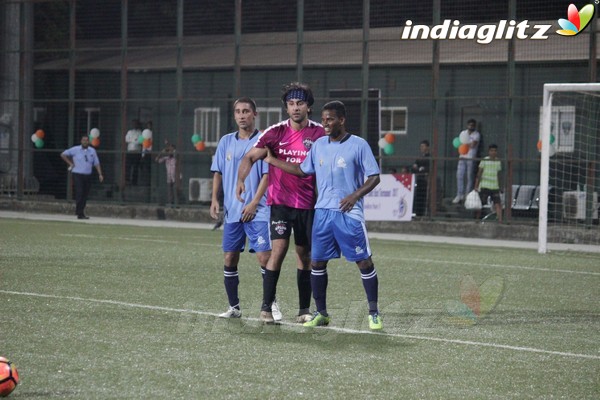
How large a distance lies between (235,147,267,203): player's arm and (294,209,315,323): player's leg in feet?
1.66

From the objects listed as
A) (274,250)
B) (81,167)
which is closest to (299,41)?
(81,167)

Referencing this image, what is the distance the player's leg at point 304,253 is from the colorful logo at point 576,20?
13.7m

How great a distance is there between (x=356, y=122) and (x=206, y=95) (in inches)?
222

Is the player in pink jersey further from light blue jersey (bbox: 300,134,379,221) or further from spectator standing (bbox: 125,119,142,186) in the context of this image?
spectator standing (bbox: 125,119,142,186)

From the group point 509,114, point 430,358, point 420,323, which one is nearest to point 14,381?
point 430,358

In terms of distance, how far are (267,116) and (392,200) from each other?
5195 mm

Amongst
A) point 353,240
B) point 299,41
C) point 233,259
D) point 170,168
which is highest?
point 299,41

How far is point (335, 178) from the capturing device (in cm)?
897

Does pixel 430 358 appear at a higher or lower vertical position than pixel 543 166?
lower

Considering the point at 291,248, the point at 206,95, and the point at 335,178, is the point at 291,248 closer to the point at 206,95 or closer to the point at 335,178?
the point at 335,178

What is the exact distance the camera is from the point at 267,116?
89.1 feet

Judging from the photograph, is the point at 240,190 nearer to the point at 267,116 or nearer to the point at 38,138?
the point at 267,116

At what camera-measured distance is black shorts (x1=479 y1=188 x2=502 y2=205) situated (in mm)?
23047

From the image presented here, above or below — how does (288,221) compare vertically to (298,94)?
below
